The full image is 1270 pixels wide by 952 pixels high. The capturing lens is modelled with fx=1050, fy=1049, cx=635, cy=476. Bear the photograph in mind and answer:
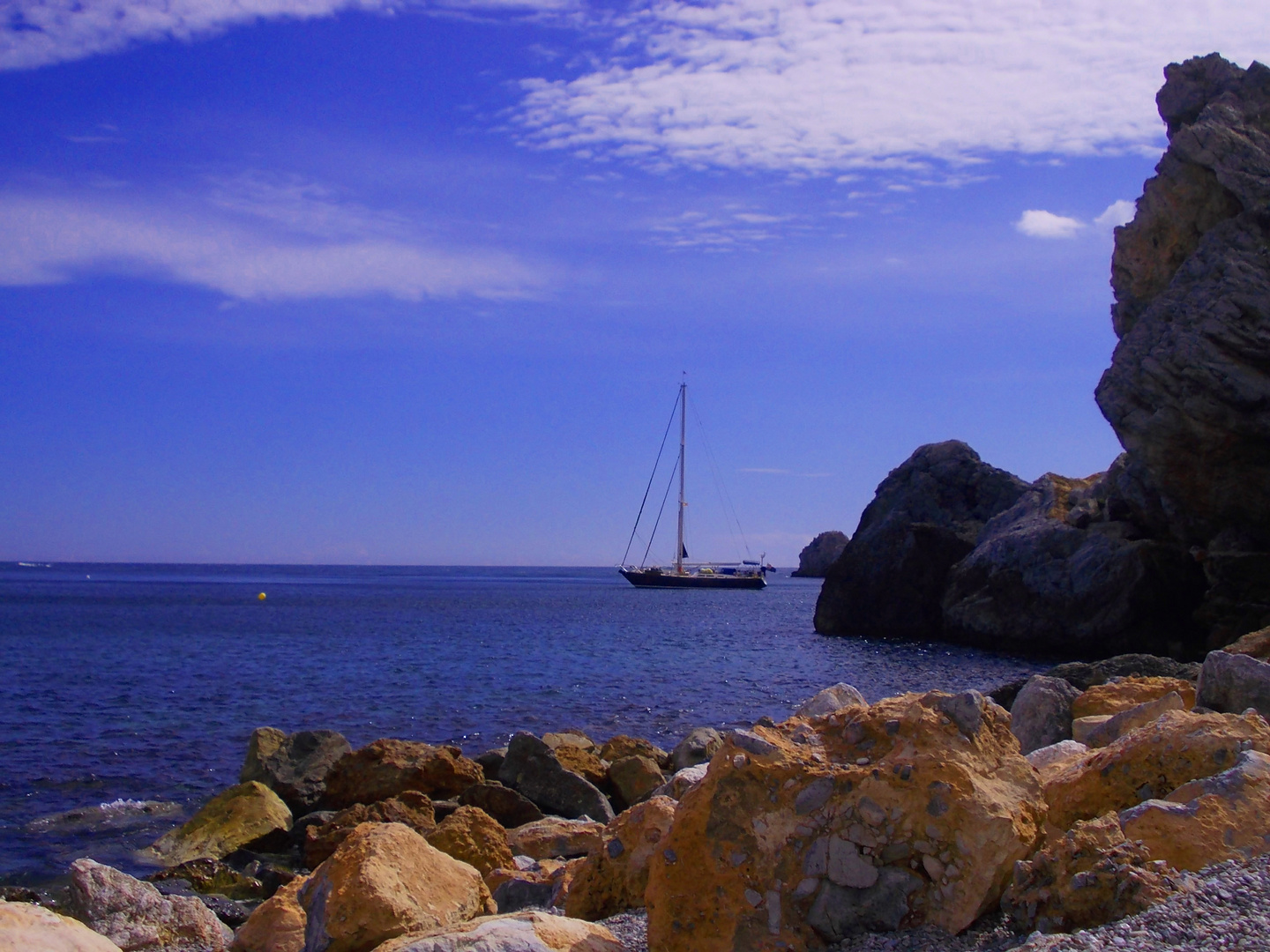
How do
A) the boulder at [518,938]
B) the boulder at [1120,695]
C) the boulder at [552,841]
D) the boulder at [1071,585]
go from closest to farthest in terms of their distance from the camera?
the boulder at [518,938]
the boulder at [552,841]
the boulder at [1120,695]
the boulder at [1071,585]

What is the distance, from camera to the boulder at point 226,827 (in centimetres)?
1071

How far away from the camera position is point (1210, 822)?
436cm

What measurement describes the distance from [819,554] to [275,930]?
164601mm

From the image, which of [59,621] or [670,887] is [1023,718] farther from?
[59,621]

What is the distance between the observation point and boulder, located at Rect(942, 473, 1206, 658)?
3275 cm

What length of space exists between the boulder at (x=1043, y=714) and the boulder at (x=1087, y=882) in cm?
568

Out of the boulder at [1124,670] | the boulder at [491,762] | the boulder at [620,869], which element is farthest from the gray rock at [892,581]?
the boulder at [620,869]

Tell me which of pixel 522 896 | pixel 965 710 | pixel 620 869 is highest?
pixel 965 710

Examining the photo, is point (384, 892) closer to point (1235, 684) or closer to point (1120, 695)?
point (1235, 684)

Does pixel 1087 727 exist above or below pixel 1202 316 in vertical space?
below

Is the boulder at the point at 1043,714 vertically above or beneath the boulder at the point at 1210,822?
beneath

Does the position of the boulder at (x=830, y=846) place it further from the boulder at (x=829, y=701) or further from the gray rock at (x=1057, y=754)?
the boulder at (x=829, y=701)

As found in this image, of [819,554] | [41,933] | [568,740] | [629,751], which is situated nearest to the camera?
[41,933]

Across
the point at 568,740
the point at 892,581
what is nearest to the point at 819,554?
the point at 892,581
